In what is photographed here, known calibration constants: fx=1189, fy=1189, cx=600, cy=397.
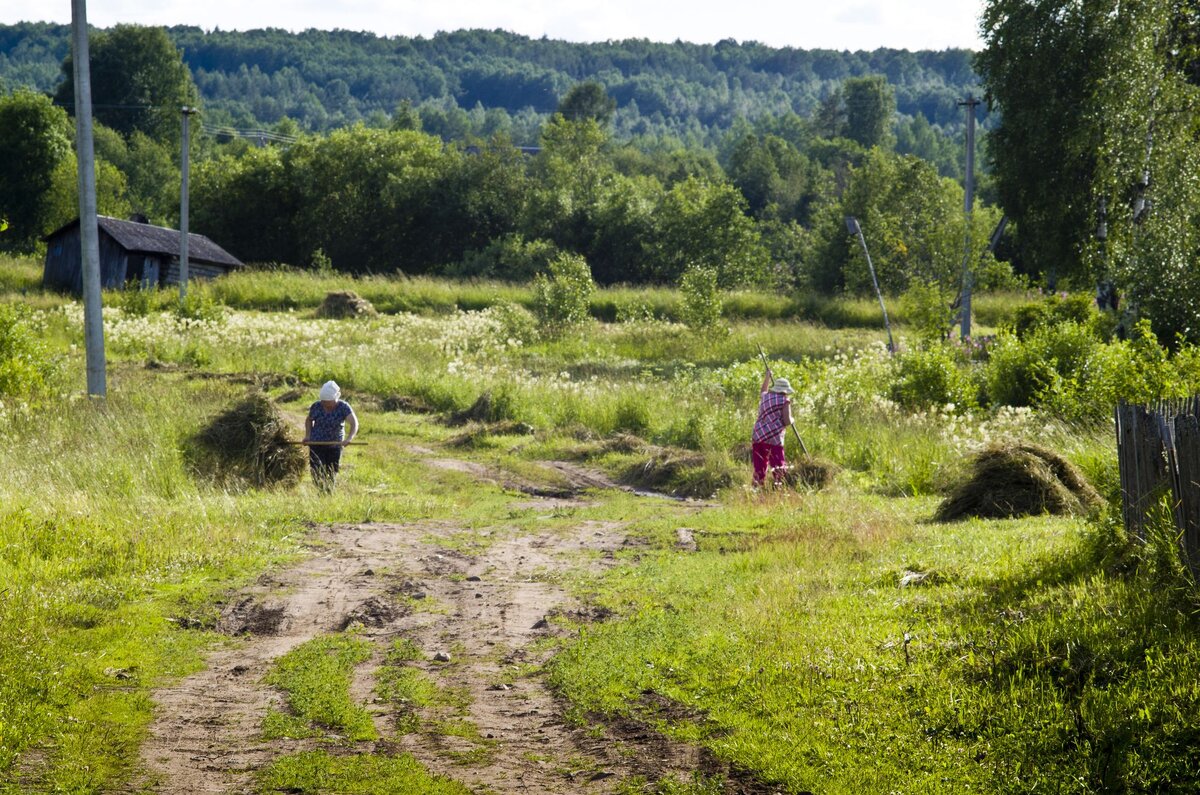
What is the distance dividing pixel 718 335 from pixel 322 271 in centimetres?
2391

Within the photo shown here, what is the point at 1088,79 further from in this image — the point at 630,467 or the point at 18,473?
the point at 18,473

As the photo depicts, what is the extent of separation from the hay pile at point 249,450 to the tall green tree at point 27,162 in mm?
58522

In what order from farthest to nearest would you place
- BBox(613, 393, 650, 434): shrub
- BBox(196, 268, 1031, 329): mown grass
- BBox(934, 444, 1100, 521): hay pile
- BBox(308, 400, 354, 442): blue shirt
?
BBox(196, 268, 1031, 329): mown grass, BBox(613, 393, 650, 434): shrub, BBox(308, 400, 354, 442): blue shirt, BBox(934, 444, 1100, 521): hay pile

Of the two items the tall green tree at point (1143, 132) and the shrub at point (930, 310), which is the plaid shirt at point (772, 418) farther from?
the tall green tree at point (1143, 132)

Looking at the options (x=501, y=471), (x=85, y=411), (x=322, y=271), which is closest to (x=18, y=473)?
(x=85, y=411)

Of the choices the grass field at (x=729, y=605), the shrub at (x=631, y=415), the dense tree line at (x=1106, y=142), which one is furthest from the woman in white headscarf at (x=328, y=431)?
the dense tree line at (x=1106, y=142)

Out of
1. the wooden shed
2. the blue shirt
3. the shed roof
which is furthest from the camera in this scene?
the wooden shed

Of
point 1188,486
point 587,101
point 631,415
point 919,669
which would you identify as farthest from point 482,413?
point 587,101

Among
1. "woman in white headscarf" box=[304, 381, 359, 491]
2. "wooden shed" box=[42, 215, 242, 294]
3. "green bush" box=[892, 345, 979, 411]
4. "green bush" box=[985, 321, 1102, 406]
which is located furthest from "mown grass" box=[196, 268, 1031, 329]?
"woman in white headscarf" box=[304, 381, 359, 491]

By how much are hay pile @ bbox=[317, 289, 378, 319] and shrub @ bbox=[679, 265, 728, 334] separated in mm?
11269

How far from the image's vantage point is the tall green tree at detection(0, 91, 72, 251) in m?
67.4

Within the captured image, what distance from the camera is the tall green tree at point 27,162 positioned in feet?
221

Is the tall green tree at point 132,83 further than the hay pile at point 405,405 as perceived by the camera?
Yes

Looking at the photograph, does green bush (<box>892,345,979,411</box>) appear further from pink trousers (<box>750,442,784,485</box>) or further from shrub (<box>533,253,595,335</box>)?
shrub (<box>533,253,595,335</box>)
